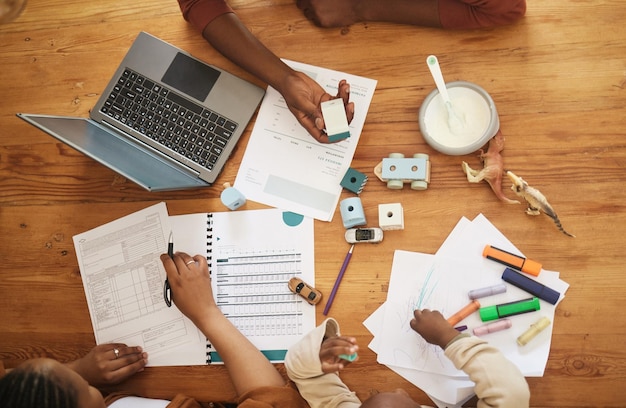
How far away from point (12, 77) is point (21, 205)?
31cm

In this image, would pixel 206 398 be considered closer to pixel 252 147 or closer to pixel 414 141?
pixel 252 147

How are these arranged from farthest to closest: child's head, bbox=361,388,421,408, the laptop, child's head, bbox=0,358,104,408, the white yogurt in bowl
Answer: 1. the laptop
2. the white yogurt in bowl
3. child's head, bbox=361,388,421,408
4. child's head, bbox=0,358,104,408

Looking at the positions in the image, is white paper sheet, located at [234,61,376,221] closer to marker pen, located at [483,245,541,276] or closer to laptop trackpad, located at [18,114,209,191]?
laptop trackpad, located at [18,114,209,191]

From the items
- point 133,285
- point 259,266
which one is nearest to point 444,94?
point 259,266

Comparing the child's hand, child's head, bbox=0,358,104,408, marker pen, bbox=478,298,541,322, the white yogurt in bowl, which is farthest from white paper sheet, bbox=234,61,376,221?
child's head, bbox=0,358,104,408

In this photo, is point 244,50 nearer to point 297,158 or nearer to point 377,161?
point 297,158

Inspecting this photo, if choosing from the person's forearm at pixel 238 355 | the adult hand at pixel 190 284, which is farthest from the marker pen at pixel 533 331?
the adult hand at pixel 190 284

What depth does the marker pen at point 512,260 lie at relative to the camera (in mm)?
1019

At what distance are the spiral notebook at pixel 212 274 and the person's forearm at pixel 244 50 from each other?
28 centimetres

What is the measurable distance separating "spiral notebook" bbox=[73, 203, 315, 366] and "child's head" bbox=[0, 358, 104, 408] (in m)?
0.24

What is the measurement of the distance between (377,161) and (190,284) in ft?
1.50

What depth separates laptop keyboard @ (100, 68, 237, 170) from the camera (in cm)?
116

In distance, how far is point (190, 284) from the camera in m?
1.12

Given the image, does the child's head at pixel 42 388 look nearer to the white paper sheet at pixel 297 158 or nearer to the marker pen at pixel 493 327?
the white paper sheet at pixel 297 158
